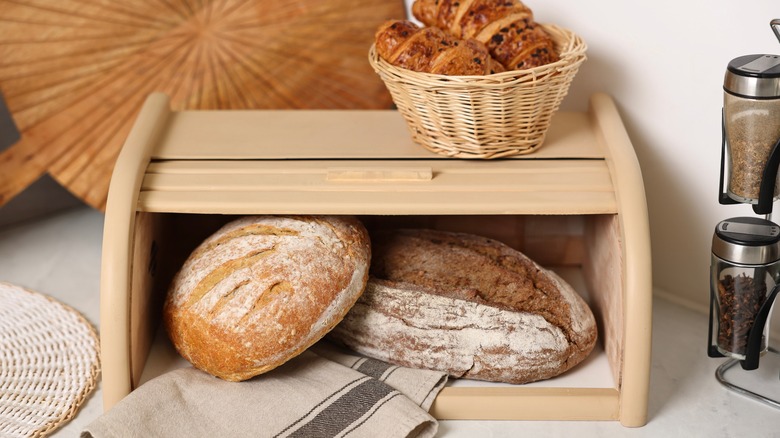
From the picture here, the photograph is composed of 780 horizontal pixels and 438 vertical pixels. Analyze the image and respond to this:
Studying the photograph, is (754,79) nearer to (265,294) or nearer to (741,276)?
(741,276)

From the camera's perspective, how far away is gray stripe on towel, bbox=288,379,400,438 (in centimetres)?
130

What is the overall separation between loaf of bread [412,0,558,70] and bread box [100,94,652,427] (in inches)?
6.9

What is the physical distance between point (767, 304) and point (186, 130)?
1.09 meters

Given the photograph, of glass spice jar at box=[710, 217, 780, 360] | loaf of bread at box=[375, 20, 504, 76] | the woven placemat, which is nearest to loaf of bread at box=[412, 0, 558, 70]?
loaf of bread at box=[375, 20, 504, 76]

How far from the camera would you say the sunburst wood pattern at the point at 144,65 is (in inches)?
70.7

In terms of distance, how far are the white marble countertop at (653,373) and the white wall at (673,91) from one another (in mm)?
137

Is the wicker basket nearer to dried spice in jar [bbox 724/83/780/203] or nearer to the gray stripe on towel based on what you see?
dried spice in jar [bbox 724/83/780/203]

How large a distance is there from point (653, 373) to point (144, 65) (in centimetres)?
127

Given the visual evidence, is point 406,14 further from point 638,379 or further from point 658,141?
point 638,379

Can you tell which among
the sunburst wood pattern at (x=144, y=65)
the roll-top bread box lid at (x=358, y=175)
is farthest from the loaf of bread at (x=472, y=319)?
the sunburst wood pattern at (x=144, y=65)

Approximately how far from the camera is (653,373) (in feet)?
4.95

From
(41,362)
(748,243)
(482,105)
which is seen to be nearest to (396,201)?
(482,105)

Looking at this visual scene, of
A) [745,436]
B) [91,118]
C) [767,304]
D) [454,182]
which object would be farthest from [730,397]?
[91,118]

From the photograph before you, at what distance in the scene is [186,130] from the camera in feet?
5.29
